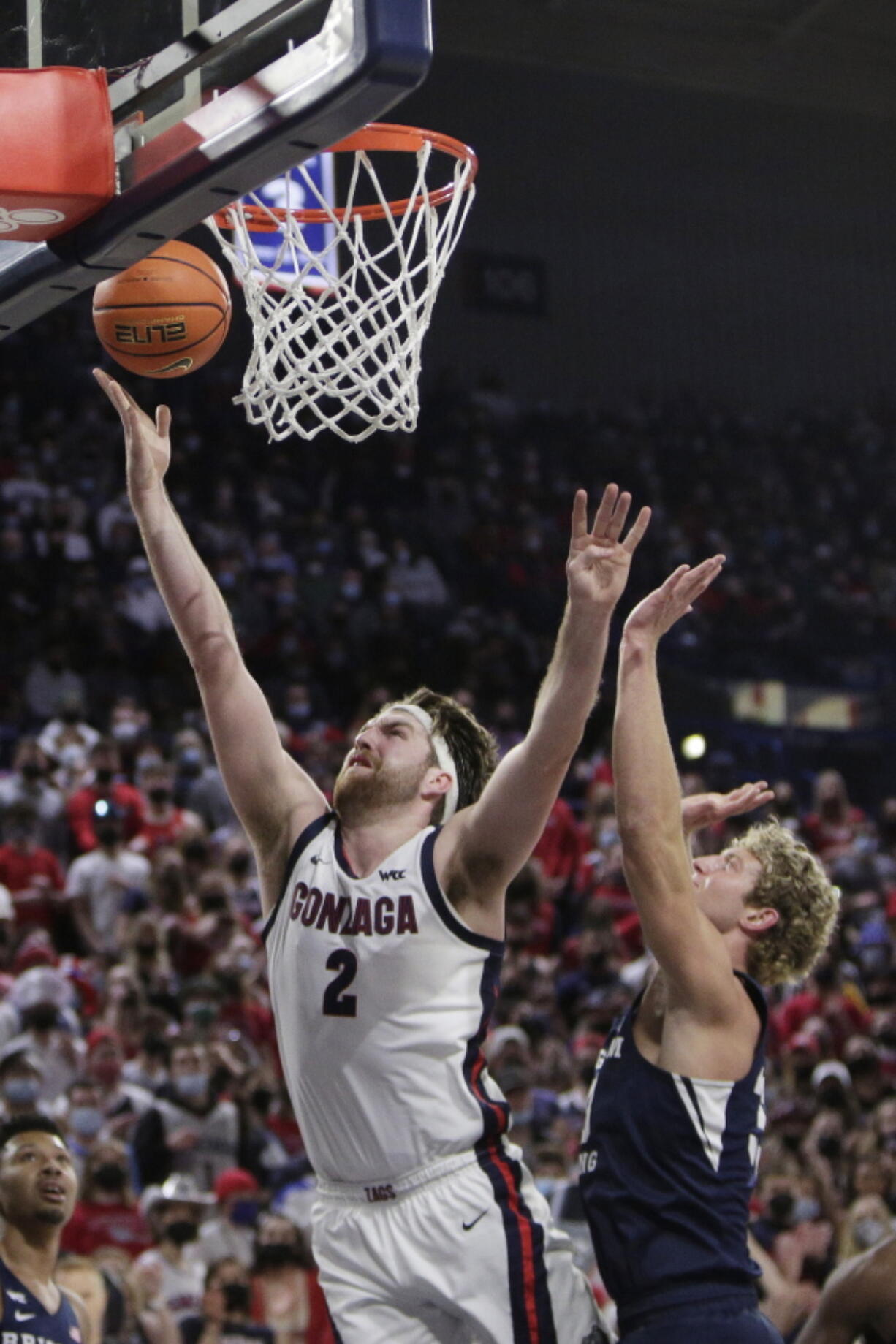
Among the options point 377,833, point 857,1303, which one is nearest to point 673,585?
point 377,833

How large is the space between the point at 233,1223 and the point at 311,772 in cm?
398

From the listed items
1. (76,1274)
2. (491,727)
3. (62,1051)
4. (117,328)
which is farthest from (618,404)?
(117,328)

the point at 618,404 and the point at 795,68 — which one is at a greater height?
the point at 795,68

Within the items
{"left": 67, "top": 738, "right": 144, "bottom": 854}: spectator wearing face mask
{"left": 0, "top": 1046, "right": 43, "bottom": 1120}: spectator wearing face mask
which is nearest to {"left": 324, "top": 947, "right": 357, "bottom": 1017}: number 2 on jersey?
{"left": 0, "top": 1046, "right": 43, "bottom": 1120}: spectator wearing face mask

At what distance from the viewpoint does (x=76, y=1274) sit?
5414mm

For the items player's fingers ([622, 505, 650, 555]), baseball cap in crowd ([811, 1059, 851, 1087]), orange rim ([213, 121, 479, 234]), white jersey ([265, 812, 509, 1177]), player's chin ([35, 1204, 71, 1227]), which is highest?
orange rim ([213, 121, 479, 234])

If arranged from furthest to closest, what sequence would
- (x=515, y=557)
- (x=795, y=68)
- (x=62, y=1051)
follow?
1. (x=515, y=557)
2. (x=795, y=68)
3. (x=62, y=1051)

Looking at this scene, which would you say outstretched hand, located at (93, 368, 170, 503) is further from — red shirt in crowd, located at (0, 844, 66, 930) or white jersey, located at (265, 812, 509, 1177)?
red shirt in crowd, located at (0, 844, 66, 930)

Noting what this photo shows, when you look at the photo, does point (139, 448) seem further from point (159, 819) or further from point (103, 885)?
point (159, 819)

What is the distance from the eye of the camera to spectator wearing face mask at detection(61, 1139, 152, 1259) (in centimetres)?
628

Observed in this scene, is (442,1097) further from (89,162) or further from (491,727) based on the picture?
(491,727)

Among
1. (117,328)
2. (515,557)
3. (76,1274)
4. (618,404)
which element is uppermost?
(618,404)

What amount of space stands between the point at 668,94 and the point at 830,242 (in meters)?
2.33

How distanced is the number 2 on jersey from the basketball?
124 centimetres
